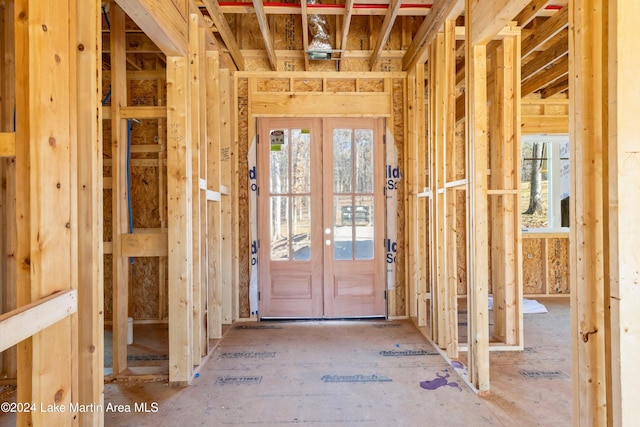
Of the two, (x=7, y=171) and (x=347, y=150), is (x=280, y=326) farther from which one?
(x=7, y=171)

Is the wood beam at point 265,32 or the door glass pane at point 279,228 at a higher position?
the wood beam at point 265,32

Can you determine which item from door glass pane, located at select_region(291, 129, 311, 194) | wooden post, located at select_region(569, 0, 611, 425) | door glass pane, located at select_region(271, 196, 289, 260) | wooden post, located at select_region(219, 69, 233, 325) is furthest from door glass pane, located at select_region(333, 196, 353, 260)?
wooden post, located at select_region(569, 0, 611, 425)

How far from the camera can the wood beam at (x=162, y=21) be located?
2.05 metres

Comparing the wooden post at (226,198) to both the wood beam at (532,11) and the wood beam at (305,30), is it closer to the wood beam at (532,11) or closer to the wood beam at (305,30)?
the wood beam at (305,30)

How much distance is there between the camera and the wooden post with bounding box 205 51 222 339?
360 centimetres

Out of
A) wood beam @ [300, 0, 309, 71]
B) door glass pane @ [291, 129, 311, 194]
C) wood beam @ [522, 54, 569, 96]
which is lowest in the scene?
door glass pane @ [291, 129, 311, 194]

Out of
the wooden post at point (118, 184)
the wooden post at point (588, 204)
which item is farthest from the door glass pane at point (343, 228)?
the wooden post at point (588, 204)

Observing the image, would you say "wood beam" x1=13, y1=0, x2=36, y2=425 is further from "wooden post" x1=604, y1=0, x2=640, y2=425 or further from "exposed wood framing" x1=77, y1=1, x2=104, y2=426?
"wooden post" x1=604, y1=0, x2=640, y2=425

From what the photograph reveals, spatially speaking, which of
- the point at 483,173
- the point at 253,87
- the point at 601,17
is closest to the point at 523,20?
the point at 483,173

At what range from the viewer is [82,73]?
1.55 metres

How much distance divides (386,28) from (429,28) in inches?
16.4

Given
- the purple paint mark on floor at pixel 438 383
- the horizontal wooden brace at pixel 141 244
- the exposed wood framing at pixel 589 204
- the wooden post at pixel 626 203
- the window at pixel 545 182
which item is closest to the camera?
the wooden post at pixel 626 203

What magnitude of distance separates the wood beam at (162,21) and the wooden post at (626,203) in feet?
7.71

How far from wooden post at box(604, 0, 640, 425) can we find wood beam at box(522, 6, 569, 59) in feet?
7.64
